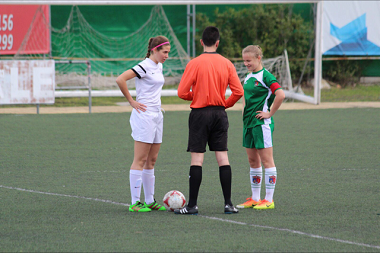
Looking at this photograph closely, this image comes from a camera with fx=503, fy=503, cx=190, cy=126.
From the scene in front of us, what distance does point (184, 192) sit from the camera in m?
5.49

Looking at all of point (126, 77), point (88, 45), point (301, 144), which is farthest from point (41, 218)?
point (88, 45)

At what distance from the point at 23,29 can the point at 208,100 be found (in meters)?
15.4

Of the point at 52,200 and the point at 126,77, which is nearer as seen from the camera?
the point at 126,77

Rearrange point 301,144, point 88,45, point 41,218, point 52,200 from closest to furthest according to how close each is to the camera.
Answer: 1. point 41,218
2. point 52,200
3. point 301,144
4. point 88,45

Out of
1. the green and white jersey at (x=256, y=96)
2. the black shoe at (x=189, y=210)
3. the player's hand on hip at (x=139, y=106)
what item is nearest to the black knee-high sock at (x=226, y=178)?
the black shoe at (x=189, y=210)

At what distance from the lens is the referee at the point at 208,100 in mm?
4508

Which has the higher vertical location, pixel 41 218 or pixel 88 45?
pixel 88 45

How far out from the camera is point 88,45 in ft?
66.2

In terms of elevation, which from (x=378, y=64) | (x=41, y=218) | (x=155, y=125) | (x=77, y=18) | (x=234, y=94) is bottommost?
(x=41, y=218)

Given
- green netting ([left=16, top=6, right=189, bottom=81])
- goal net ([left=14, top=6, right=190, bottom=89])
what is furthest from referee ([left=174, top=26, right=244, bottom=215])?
green netting ([left=16, top=6, right=189, bottom=81])

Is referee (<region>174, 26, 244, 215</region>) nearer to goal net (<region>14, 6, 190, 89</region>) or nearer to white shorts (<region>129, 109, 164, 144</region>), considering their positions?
white shorts (<region>129, 109, 164, 144</region>)

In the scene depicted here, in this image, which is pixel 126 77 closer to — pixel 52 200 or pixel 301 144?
pixel 52 200

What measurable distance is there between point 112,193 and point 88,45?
15.5m

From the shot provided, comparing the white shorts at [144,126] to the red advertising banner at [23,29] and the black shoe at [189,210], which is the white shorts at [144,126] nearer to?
the black shoe at [189,210]
